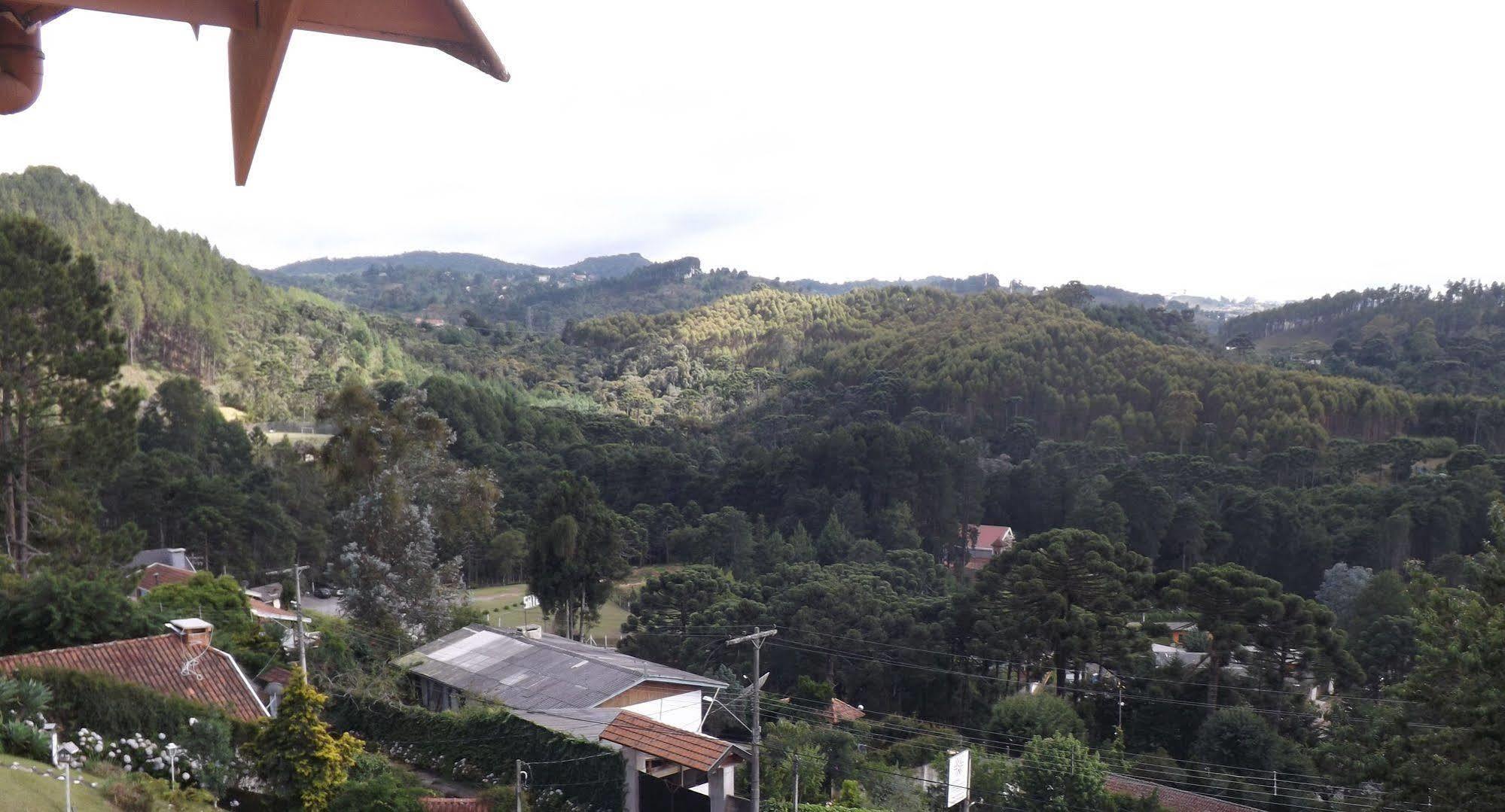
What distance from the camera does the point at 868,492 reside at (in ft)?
137

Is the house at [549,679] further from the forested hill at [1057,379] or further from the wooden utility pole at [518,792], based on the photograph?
the forested hill at [1057,379]

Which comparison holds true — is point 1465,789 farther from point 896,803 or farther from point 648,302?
point 648,302

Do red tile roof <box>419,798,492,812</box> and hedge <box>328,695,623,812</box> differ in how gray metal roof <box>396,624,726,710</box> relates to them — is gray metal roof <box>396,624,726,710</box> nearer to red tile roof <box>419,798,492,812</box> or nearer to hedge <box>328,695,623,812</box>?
hedge <box>328,695,623,812</box>

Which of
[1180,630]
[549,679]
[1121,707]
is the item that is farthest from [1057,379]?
[549,679]

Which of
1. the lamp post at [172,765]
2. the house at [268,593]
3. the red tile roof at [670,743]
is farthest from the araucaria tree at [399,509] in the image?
the lamp post at [172,765]

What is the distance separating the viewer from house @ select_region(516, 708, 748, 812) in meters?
11.0

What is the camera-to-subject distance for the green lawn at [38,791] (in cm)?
696

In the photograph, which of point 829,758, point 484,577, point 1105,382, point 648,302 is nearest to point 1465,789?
point 829,758

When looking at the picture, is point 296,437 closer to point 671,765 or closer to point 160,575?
point 160,575

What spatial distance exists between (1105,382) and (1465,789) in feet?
154

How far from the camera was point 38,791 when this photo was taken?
736 cm

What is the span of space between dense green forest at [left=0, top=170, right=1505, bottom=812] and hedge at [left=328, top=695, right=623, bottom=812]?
0.54 m

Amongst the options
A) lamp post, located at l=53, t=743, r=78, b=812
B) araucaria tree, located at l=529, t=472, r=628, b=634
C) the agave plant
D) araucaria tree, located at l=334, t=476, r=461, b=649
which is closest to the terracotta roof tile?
araucaria tree, located at l=334, t=476, r=461, b=649

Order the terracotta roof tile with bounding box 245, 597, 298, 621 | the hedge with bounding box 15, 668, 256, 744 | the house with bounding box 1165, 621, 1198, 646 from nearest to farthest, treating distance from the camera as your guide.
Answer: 1. the hedge with bounding box 15, 668, 256, 744
2. the terracotta roof tile with bounding box 245, 597, 298, 621
3. the house with bounding box 1165, 621, 1198, 646
